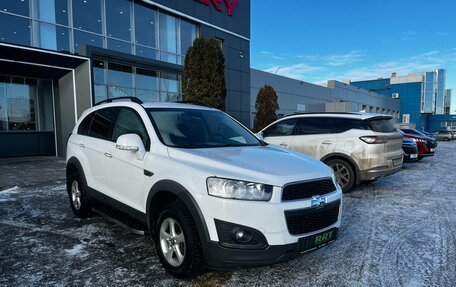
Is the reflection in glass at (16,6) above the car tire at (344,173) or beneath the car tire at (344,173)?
above

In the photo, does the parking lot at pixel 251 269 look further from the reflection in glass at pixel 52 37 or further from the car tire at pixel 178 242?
the reflection in glass at pixel 52 37

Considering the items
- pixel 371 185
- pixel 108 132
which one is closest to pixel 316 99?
pixel 371 185

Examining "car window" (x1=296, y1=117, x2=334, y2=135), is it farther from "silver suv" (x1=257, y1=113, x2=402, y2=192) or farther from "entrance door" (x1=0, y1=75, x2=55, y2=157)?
"entrance door" (x1=0, y1=75, x2=55, y2=157)

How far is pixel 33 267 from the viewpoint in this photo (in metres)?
3.56

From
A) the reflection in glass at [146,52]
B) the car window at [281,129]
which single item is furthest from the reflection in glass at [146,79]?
the car window at [281,129]

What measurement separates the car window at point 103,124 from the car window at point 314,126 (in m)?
4.74

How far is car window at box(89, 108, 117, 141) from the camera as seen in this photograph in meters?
4.61

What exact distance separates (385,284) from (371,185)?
5691mm

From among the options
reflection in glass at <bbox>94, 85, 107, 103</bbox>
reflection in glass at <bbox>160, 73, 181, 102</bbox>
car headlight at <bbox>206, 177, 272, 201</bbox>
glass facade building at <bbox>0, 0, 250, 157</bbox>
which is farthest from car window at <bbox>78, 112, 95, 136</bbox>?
reflection in glass at <bbox>160, 73, 181, 102</bbox>

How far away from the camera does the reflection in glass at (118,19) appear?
13812 mm

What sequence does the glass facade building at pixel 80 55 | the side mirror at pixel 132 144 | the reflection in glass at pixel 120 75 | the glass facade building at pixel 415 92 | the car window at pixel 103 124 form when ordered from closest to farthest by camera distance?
the side mirror at pixel 132 144, the car window at pixel 103 124, the glass facade building at pixel 80 55, the reflection in glass at pixel 120 75, the glass facade building at pixel 415 92

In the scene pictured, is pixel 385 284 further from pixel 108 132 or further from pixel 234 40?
pixel 234 40

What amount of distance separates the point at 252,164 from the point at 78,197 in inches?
135

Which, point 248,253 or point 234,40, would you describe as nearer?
point 248,253
